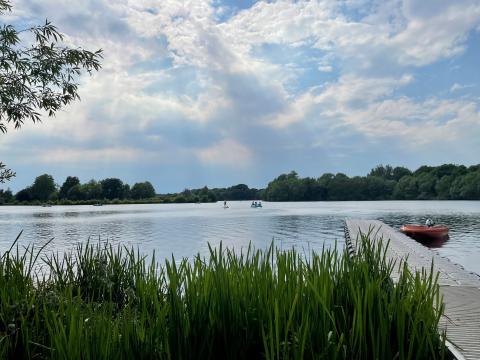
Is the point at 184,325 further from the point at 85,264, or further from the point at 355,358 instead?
the point at 85,264

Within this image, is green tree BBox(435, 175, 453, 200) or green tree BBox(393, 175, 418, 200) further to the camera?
green tree BBox(393, 175, 418, 200)

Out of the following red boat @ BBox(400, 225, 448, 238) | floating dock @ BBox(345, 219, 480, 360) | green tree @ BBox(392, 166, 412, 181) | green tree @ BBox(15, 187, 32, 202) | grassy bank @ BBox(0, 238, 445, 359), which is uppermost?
green tree @ BBox(392, 166, 412, 181)

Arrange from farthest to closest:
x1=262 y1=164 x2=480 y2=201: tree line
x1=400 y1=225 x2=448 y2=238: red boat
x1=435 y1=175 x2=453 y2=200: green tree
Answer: x1=435 y1=175 x2=453 y2=200: green tree, x1=262 y1=164 x2=480 y2=201: tree line, x1=400 y1=225 x2=448 y2=238: red boat

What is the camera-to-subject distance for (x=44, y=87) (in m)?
10.0

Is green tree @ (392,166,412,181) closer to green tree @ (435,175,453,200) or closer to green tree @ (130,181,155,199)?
green tree @ (435,175,453,200)

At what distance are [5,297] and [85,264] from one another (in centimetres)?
313

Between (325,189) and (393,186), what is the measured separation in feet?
90.9

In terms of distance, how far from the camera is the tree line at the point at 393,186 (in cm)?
15112

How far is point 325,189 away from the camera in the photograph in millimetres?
189250

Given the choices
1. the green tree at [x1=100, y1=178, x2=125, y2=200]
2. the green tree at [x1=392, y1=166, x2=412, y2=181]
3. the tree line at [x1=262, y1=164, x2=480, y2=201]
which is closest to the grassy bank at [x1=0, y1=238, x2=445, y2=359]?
the tree line at [x1=262, y1=164, x2=480, y2=201]

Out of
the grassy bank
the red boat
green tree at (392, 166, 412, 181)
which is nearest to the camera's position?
the grassy bank

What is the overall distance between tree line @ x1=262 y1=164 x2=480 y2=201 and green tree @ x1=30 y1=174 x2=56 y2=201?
305 feet

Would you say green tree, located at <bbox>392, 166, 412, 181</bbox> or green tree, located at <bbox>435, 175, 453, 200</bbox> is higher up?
green tree, located at <bbox>392, 166, 412, 181</bbox>

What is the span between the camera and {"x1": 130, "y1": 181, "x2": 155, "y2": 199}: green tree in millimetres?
183125
